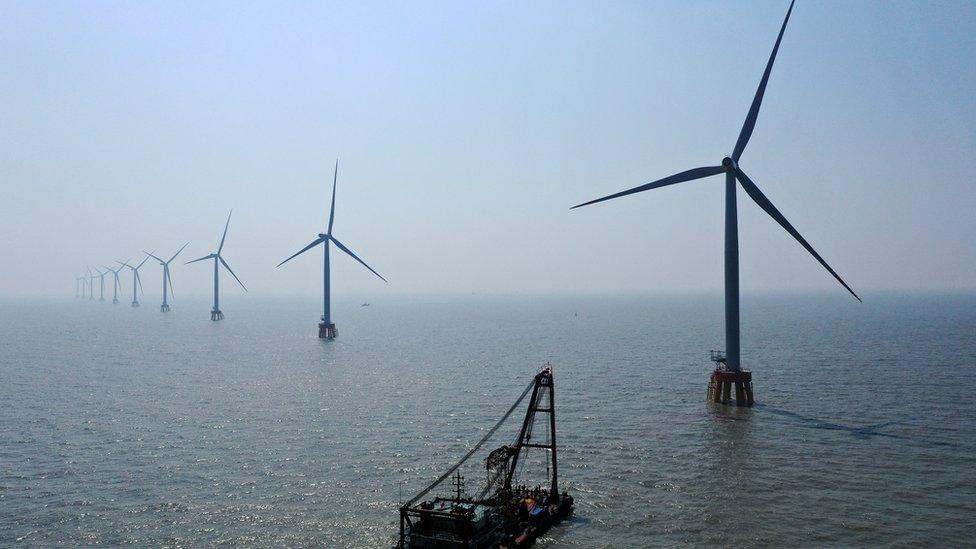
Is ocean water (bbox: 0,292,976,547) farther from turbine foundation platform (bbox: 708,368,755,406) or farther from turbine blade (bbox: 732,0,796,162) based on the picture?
turbine blade (bbox: 732,0,796,162)

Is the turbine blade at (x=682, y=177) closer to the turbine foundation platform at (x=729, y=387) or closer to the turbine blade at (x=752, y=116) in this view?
the turbine blade at (x=752, y=116)

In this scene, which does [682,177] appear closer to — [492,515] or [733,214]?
[733,214]

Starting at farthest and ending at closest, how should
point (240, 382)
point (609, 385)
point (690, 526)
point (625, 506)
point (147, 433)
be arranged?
point (240, 382) → point (609, 385) → point (147, 433) → point (625, 506) → point (690, 526)

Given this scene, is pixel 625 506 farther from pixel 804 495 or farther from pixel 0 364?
pixel 0 364

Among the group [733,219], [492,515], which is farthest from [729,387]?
[492,515]

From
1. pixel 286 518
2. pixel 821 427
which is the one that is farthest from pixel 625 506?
pixel 821 427

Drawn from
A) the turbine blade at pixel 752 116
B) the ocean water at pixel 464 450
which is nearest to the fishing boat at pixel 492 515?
the ocean water at pixel 464 450

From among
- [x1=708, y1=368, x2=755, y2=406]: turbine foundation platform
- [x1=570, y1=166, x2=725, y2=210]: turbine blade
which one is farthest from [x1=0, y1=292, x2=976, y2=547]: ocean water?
[x1=570, y1=166, x2=725, y2=210]: turbine blade
